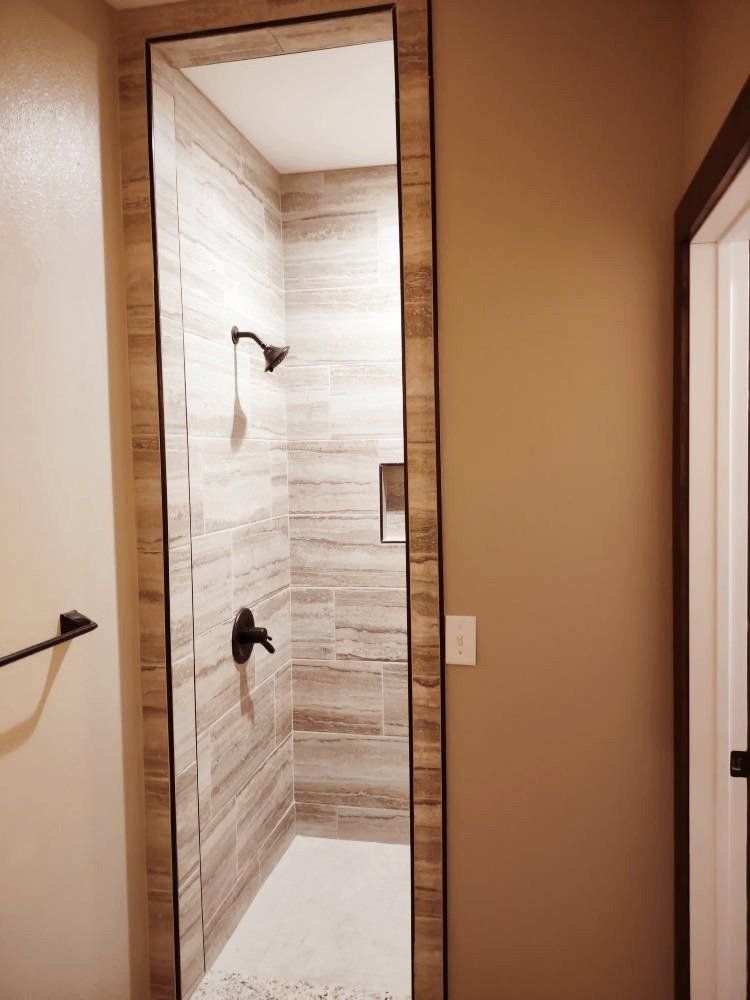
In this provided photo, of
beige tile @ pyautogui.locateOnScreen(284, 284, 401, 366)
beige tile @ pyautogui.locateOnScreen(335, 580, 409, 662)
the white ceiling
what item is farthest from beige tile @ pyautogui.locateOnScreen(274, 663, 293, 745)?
the white ceiling

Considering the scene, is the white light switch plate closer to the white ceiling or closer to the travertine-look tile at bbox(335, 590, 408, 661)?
the travertine-look tile at bbox(335, 590, 408, 661)

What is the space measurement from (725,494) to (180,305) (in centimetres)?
132

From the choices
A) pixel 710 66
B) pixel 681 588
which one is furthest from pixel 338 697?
pixel 710 66

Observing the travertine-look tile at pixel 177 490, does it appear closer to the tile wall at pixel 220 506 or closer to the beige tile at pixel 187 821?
the tile wall at pixel 220 506

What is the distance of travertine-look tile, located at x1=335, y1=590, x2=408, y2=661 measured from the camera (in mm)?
2821

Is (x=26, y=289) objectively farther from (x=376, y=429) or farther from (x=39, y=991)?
(x=376, y=429)

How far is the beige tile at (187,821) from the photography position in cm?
185

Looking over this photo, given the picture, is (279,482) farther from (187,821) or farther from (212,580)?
(187,821)

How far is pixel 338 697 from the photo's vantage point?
2.90 m

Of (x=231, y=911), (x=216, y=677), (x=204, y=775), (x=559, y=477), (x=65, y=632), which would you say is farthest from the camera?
(x=231, y=911)

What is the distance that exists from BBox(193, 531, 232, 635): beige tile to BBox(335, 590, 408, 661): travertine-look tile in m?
0.65

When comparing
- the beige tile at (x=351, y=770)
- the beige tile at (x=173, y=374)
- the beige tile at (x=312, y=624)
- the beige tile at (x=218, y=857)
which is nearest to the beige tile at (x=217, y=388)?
the beige tile at (x=173, y=374)

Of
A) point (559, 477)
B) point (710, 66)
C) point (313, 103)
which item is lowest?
point (559, 477)

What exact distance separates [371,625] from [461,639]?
1224mm
